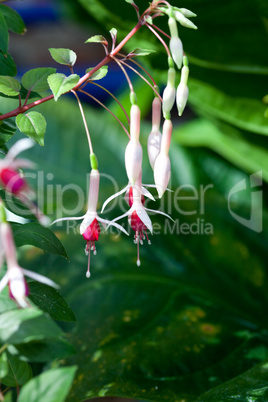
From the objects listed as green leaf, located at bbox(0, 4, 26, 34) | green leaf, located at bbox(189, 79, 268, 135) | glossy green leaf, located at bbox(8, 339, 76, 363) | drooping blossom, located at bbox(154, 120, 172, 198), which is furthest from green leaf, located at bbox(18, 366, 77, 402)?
green leaf, located at bbox(189, 79, 268, 135)

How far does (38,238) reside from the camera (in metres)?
0.32

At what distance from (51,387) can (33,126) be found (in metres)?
0.16

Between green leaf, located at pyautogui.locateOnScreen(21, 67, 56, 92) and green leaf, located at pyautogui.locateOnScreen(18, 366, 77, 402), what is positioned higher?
green leaf, located at pyautogui.locateOnScreen(21, 67, 56, 92)

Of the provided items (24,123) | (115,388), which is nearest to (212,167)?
(115,388)

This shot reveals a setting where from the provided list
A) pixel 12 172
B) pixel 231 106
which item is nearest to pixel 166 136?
pixel 12 172

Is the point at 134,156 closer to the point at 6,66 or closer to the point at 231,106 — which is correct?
the point at 6,66

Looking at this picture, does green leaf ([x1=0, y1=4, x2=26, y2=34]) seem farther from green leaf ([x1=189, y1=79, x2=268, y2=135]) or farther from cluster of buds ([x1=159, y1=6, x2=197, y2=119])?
green leaf ([x1=189, y1=79, x2=268, y2=135])

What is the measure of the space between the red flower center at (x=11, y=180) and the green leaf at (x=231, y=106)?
1.78ft

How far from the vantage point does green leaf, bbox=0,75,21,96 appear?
0.33 meters

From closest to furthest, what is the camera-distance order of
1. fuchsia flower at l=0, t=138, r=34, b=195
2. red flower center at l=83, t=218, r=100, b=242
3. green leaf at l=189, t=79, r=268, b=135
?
fuchsia flower at l=0, t=138, r=34, b=195 < red flower center at l=83, t=218, r=100, b=242 < green leaf at l=189, t=79, r=268, b=135

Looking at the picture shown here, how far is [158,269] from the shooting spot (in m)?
0.70

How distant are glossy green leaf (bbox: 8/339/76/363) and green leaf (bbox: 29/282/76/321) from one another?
0.09ft

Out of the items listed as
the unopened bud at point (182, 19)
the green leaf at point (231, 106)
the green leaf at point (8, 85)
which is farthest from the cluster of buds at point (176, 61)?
the green leaf at point (231, 106)

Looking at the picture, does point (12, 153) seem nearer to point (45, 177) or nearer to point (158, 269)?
point (158, 269)
